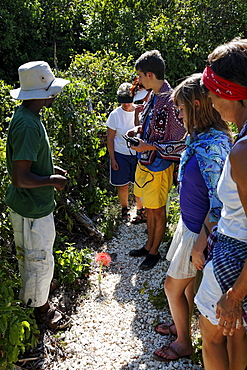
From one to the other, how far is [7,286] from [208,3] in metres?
9.12

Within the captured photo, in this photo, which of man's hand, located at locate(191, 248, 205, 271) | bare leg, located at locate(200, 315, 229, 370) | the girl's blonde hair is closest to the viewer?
bare leg, located at locate(200, 315, 229, 370)

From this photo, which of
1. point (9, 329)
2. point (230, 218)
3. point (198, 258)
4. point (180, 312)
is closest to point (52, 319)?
point (9, 329)

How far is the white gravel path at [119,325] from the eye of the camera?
3.18 metres

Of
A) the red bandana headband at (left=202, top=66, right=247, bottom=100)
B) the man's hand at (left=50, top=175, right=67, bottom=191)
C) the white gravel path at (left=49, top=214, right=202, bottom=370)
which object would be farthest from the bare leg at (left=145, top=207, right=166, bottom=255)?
the red bandana headband at (left=202, top=66, right=247, bottom=100)

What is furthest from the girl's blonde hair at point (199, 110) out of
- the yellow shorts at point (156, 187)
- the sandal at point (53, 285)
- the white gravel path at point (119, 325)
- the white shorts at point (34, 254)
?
the sandal at point (53, 285)

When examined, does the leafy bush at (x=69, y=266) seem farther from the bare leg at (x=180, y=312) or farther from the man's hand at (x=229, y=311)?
the man's hand at (x=229, y=311)

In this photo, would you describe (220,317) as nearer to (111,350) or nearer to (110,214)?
(111,350)

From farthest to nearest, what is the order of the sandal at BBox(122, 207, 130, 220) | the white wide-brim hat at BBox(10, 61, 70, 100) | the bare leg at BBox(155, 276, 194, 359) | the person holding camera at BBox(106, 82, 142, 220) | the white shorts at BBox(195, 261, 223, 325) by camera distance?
1. the sandal at BBox(122, 207, 130, 220)
2. the person holding camera at BBox(106, 82, 142, 220)
3. the white wide-brim hat at BBox(10, 61, 70, 100)
4. the bare leg at BBox(155, 276, 194, 359)
5. the white shorts at BBox(195, 261, 223, 325)

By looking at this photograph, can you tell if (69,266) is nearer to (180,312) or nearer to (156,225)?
(156,225)

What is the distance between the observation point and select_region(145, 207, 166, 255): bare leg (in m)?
4.35

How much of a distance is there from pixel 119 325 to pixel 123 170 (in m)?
2.37

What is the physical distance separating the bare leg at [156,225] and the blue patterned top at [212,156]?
1723 mm

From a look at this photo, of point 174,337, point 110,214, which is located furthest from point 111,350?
point 110,214

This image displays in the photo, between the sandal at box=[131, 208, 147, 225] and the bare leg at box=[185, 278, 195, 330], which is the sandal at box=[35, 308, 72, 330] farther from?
the sandal at box=[131, 208, 147, 225]
